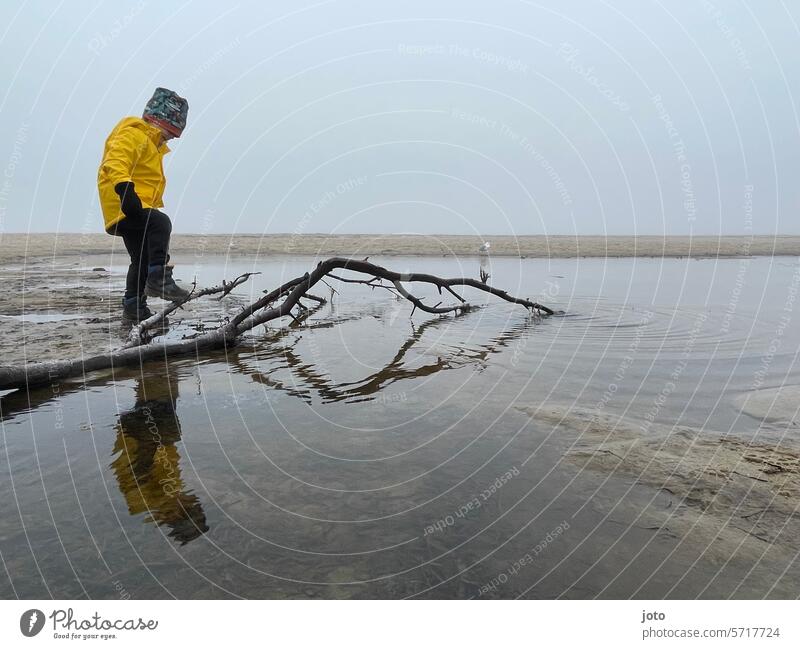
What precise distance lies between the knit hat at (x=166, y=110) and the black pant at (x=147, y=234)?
123cm

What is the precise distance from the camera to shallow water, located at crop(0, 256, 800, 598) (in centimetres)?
224

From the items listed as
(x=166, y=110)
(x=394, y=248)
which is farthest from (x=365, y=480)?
(x=394, y=248)

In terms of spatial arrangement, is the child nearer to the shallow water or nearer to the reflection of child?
the shallow water

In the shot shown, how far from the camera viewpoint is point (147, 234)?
6969mm

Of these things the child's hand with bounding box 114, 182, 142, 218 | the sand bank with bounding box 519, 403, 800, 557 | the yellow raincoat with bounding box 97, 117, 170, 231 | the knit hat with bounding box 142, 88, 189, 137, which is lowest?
the sand bank with bounding box 519, 403, 800, 557

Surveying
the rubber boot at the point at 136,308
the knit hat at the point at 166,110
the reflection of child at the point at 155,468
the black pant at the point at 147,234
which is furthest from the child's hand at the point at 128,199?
the reflection of child at the point at 155,468

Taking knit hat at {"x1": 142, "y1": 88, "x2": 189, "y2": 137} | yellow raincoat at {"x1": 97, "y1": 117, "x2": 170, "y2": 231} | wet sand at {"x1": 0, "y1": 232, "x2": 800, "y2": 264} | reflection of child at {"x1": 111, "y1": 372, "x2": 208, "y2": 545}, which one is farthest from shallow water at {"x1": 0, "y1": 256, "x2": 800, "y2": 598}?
wet sand at {"x1": 0, "y1": 232, "x2": 800, "y2": 264}

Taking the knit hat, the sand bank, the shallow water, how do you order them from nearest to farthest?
the shallow water < the sand bank < the knit hat

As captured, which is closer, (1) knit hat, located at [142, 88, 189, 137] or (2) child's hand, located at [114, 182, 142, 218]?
(2) child's hand, located at [114, 182, 142, 218]

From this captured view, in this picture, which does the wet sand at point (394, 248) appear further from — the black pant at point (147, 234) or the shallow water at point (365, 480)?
the shallow water at point (365, 480)

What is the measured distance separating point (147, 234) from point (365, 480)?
18.4ft

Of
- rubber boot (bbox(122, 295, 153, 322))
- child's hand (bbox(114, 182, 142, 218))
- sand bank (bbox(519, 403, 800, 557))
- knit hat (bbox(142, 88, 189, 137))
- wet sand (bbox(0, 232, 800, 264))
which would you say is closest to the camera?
sand bank (bbox(519, 403, 800, 557))

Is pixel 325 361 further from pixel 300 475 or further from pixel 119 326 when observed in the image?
pixel 119 326
